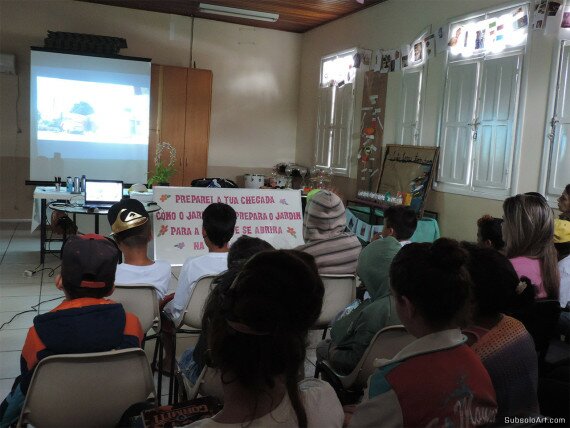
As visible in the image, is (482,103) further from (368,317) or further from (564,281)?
(368,317)

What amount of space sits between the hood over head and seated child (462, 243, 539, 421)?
0.52 meters

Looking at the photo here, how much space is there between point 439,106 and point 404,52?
99 cm

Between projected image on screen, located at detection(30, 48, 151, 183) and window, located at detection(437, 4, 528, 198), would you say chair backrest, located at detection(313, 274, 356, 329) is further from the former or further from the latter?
projected image on screen, located at detection(30, 48, 151, 183)

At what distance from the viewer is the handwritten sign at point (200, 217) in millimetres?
4305

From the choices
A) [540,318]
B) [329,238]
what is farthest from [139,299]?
[540,318]

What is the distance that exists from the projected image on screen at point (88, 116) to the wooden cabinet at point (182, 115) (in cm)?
33

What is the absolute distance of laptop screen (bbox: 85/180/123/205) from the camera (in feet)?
15.1

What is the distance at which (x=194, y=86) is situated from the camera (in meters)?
7.64

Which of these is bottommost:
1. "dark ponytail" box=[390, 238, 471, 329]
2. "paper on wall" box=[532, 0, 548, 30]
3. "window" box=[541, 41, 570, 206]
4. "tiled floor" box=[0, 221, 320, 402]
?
"tiled floor" box=[0, 221, 320, 402]

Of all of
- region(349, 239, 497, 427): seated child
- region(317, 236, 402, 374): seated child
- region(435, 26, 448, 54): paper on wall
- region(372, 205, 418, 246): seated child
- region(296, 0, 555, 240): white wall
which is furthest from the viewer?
region(435, 26, 448, 54): paper on wall

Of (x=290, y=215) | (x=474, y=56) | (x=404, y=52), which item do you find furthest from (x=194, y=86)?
(x=474, y=56)

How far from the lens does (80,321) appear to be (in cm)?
146

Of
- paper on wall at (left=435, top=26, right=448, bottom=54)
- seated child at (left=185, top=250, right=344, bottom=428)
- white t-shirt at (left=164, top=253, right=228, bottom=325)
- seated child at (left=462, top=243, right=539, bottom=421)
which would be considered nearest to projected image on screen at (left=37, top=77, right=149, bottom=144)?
paper on wall at (left=435, top=26, right=448, bottom=54)

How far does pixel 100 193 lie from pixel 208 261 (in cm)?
256
